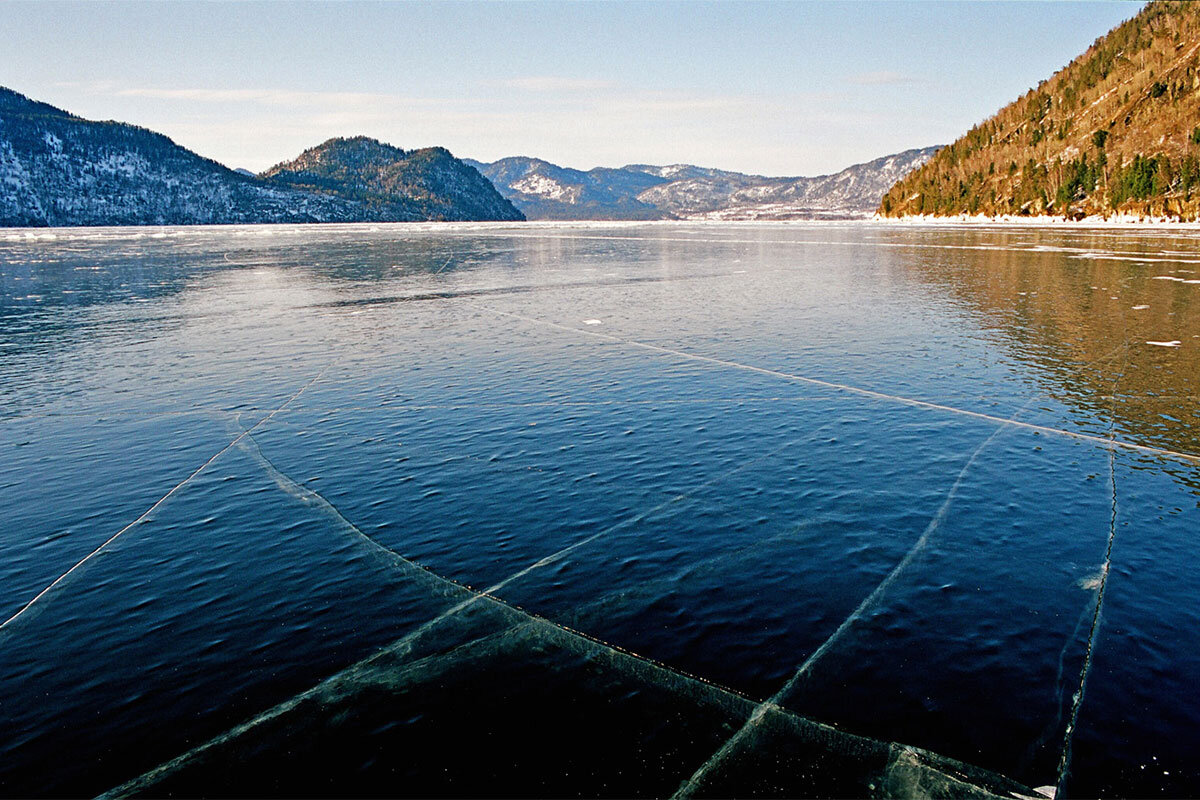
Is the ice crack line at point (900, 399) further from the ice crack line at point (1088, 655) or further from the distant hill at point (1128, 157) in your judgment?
the distant hill at point (1128, 157)

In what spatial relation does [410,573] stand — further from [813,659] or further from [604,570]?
[813,659]

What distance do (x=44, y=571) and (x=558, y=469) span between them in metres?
10.9

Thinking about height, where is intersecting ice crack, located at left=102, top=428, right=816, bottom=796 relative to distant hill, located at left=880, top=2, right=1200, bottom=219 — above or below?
below

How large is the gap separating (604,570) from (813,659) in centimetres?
425

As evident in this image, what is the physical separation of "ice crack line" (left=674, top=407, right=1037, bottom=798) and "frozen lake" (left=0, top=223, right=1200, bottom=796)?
0.05 meters

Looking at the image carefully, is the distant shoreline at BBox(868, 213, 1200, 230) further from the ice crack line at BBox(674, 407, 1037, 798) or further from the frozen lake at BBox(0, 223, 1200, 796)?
the ice crack line at BBox(674, 407, 1037, 798)

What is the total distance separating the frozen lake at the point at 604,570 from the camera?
918cm

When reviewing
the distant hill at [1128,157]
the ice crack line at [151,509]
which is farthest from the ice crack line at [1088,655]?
the distant hill at [1128,157]

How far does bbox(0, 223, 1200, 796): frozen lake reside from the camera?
30.1 ft

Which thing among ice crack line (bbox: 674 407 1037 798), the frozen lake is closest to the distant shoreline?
the frozen lake

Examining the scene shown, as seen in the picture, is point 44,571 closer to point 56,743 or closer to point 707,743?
point 56,743

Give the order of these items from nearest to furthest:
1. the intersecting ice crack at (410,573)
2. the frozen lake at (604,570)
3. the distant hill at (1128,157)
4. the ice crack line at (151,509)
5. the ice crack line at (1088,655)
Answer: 1. the ice crack line at (1088,655)
2. the frozen lake at (604,570)
3. the intersecting ice crack at (410,573)
4. the ice crack line at (151,509)
5. the distant hill at (1128,157)

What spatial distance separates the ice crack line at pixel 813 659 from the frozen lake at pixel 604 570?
45 mm

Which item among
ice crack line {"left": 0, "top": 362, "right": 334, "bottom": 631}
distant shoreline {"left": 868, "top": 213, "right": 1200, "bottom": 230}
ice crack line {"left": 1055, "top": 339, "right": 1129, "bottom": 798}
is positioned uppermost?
distant shoreline {"left": 868, "top": 213, "right": 1200, "bottom": 230}
